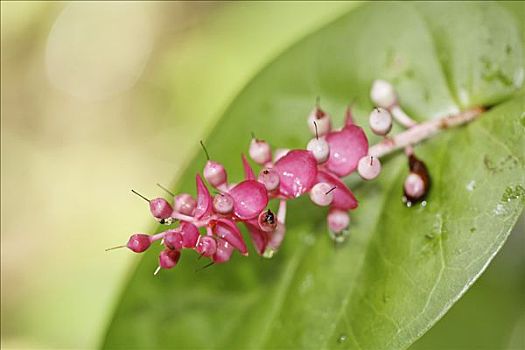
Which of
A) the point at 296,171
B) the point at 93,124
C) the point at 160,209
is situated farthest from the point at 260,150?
the point at 93,124

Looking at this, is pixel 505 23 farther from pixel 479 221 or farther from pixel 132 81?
pixel 132 81

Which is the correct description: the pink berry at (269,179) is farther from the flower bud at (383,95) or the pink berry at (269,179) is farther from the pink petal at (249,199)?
the flower bud at (383,95)

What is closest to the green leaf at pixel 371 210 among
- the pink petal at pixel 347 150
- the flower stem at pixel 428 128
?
the flower stem at pixel 428 128

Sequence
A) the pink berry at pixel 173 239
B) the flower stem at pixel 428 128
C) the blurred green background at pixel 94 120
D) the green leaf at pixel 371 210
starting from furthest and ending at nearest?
the blurred green background at pixel 94 120 → the flower stem at pixel 428 128 → the green leaf at pixel 371 210 → the pink berry at pixel 173 239

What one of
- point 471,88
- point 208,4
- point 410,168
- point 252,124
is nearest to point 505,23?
point 471,88

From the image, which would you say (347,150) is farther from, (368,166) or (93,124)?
(93,124)

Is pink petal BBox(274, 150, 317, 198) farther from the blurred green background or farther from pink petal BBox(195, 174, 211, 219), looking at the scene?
the blurred green background
